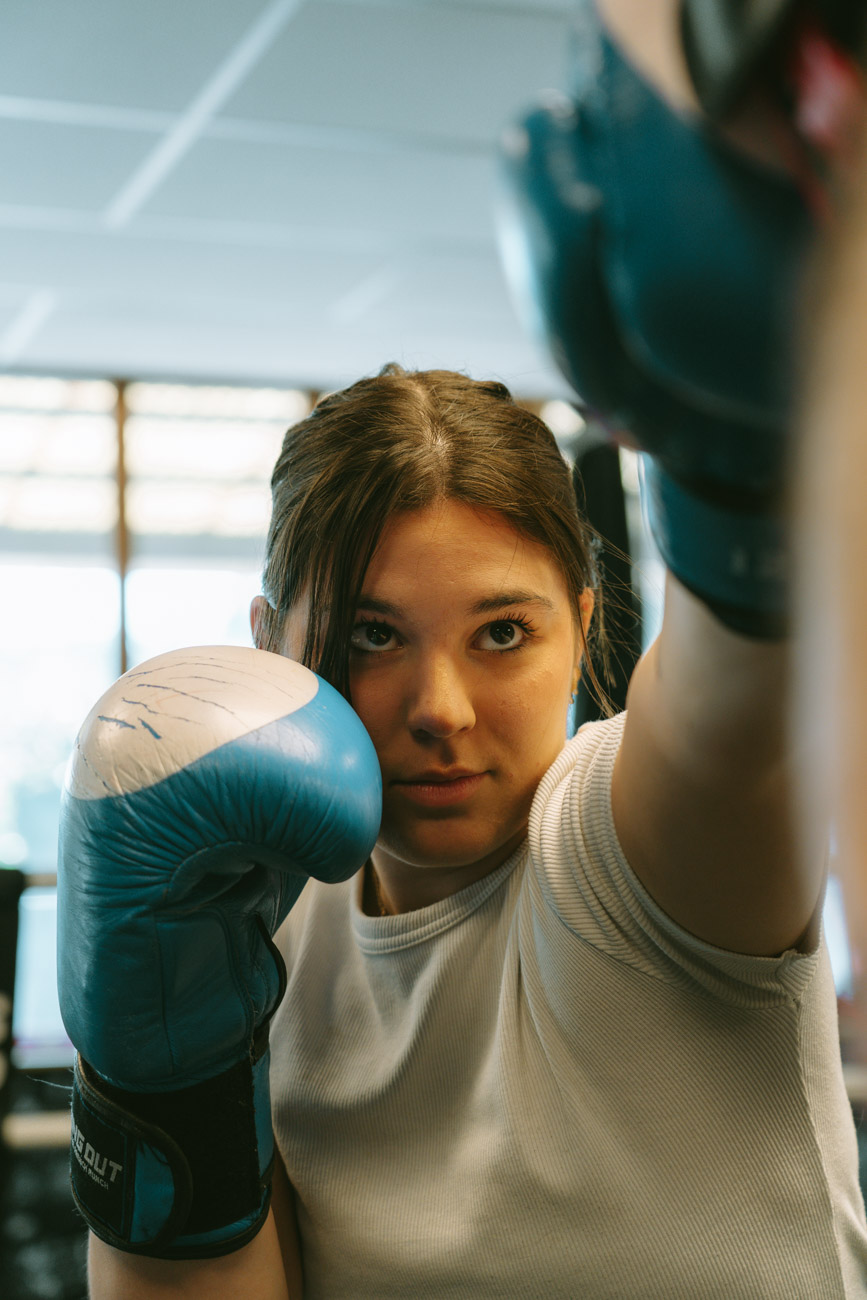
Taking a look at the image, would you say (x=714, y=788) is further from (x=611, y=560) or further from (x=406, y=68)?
(x=406, y=68)

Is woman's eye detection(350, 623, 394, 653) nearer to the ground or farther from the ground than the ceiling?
nearer to the ground

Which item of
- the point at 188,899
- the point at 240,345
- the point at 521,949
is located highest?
the point at 240,345

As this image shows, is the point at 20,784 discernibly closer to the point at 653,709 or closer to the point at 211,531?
the point at 211,531

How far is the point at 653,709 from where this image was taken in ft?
2.44

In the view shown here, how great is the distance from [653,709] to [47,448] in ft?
19.1

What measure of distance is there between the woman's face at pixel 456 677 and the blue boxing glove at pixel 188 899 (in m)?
0.11

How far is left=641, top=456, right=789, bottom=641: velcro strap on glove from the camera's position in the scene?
56 cm

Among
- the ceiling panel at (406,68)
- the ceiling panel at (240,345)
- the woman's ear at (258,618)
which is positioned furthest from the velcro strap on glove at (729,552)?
the ceiling panel at (240,345)

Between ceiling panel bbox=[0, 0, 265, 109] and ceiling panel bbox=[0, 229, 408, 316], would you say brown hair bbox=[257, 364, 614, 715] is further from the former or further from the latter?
ceiling panel bbox=[0, 229, 408, 316]

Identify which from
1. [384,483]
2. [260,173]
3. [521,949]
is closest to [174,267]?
[260,173]

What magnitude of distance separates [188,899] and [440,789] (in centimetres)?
25

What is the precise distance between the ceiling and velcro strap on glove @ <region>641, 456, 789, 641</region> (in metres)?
0.75

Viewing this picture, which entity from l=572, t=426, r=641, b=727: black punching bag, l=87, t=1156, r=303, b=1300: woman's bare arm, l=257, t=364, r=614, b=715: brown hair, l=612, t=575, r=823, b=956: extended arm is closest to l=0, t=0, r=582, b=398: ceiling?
l=257, t=364, r=614, b=715: brown hair

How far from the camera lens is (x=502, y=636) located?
101 centimetres
